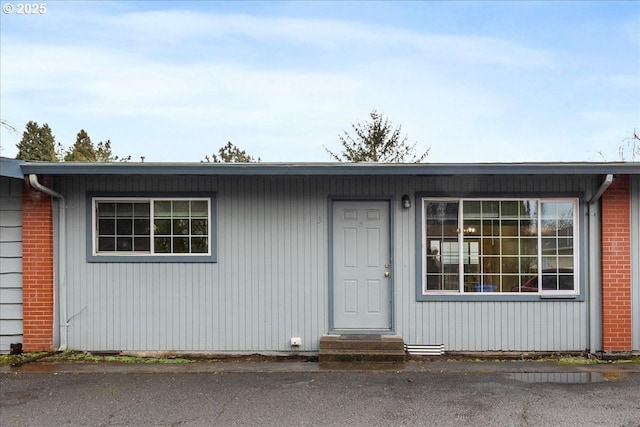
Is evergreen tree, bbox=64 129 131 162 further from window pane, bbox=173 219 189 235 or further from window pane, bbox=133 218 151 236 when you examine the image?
window pane, bbox=173 219 189 235

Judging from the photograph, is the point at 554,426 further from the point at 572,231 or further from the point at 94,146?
the point at 94,146

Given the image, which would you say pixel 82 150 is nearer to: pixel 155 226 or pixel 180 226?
pixel 155 226

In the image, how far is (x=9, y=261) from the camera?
711 centimetres

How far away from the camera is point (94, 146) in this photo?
31.7 m

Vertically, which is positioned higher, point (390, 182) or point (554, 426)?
point (390, 182)

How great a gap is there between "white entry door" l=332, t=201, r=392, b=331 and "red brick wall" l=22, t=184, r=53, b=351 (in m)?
3.97

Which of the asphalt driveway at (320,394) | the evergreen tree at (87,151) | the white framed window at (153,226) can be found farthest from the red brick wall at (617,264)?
the evergreen tree at (87,151)

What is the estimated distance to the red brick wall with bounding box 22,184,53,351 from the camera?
7.04m

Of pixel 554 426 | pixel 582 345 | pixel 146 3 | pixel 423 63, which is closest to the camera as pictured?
pixel 554 426

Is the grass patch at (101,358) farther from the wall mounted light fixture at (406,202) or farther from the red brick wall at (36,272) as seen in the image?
the wall mounted light fixture at (406,202)

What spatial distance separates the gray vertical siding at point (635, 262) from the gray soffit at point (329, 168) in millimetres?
600

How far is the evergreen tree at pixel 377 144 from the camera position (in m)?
26.5

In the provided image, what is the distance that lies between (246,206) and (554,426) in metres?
4.56

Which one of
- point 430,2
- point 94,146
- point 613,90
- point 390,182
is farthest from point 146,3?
point 94,146
